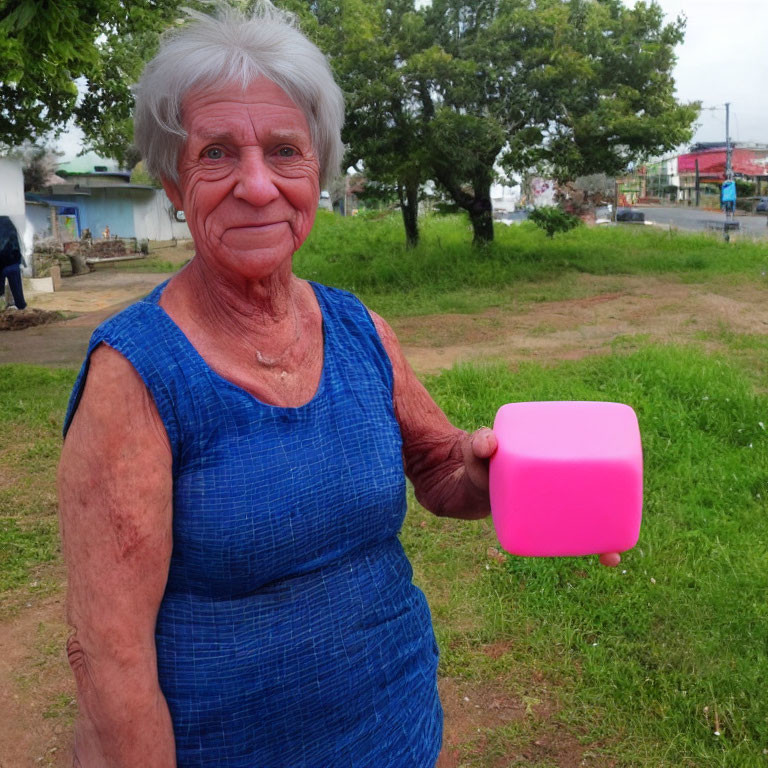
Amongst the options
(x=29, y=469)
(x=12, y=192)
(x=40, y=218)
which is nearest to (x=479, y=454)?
(x=29, y=469)

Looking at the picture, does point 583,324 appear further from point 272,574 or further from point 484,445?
point 272,574

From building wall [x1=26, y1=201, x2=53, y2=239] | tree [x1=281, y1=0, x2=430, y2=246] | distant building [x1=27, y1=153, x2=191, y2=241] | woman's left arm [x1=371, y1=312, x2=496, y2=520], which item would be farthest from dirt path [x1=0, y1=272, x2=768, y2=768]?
distant building [x1=27, y1=153, x2=191, y2=241]

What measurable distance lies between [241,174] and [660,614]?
8.65 feet

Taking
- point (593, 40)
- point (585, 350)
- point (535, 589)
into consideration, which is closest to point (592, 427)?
point (535, 589)

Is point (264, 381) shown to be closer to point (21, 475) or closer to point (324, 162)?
point (324, 162)

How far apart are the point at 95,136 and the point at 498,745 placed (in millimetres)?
9193

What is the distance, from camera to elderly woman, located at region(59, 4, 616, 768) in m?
1.07

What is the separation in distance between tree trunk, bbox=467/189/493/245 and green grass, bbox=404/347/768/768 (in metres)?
9.85

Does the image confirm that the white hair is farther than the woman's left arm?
No

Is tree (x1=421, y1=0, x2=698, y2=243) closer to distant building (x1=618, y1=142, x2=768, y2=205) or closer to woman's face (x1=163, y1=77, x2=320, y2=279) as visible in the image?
woman's face (x1=163, y1=77, x2=320, y2=279)

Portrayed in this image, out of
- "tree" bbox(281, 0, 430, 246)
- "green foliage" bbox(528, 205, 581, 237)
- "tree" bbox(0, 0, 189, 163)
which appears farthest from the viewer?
"green foliage" bbox(528, 205, 581, 237)

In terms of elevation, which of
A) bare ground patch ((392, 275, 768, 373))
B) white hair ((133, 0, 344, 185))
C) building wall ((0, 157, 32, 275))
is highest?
building wall ((0, 157, 32, 275))

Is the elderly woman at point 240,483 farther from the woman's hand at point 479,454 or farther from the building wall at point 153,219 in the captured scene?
the building wall at point 153,219

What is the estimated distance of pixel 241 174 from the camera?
4.02 feet
